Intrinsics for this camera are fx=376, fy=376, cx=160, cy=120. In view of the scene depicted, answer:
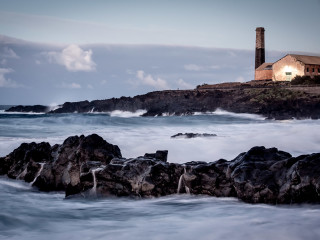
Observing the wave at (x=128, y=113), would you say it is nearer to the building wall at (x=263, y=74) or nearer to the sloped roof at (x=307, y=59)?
the building wall at (x=263, y=74)

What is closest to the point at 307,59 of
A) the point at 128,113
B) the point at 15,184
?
the point at 128,113

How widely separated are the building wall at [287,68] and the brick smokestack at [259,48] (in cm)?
630

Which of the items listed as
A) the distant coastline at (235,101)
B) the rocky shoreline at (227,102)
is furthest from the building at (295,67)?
the rocky shoreline at (227,102)

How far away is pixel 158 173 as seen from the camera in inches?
311

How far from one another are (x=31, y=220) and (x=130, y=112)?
4783 cm

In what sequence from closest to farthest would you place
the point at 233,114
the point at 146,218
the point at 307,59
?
the point at 146,218 → the point at 233,114 → the point at 307,59

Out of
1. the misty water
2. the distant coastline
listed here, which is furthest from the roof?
the misty water

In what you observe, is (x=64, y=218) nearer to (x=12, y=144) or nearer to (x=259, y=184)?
(x=259, y=184)

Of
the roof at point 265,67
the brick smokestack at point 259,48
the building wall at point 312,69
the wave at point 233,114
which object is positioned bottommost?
the wave at point 233,114

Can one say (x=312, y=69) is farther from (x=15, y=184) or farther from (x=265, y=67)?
(x=15, y=184)

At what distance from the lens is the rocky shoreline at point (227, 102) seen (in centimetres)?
3709

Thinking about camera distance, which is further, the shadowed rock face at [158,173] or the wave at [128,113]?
the wave at [128,113]

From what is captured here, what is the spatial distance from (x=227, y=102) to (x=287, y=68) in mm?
10160

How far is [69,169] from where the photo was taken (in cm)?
888
